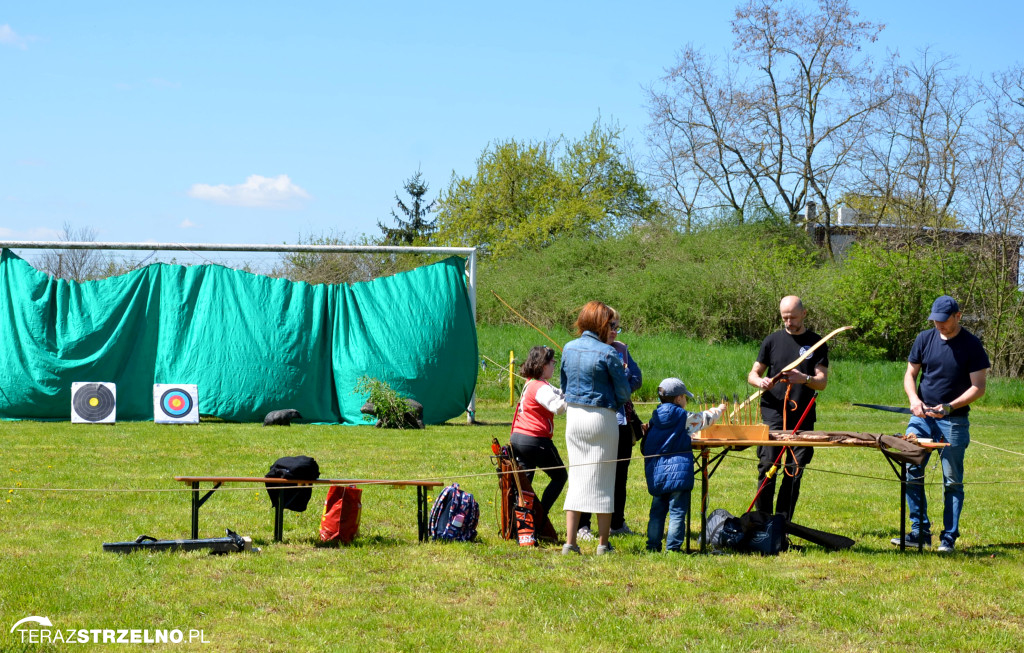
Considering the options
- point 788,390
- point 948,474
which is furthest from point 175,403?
point 948,474

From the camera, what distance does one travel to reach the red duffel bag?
20.4ft

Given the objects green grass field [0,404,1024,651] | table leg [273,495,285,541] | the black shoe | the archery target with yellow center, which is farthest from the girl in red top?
the archery target with yellow center

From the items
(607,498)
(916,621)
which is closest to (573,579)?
(607,498)

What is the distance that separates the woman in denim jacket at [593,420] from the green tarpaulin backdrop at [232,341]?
8.66 m

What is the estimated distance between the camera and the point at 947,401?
6250 millimetres

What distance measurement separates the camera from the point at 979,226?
2427 centimetres

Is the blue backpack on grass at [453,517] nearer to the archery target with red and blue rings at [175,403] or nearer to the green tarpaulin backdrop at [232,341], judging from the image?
the green tarpaulin backdrop at [232,341]

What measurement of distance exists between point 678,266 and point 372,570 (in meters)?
21.5

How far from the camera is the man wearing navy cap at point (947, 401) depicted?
620cm

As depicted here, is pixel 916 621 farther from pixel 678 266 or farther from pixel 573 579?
pixel 678 266

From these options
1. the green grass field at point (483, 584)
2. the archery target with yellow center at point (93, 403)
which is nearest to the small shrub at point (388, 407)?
the archery target with yellow center at point (93, 403)

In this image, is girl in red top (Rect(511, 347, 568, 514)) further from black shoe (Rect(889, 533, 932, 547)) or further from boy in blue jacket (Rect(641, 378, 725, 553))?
black shoe (Rect(889, 533, 932, 547))

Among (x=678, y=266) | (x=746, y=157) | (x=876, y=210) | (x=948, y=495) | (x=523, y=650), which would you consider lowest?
(x=523, y=650)

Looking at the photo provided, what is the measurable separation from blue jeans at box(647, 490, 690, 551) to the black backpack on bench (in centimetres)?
217
